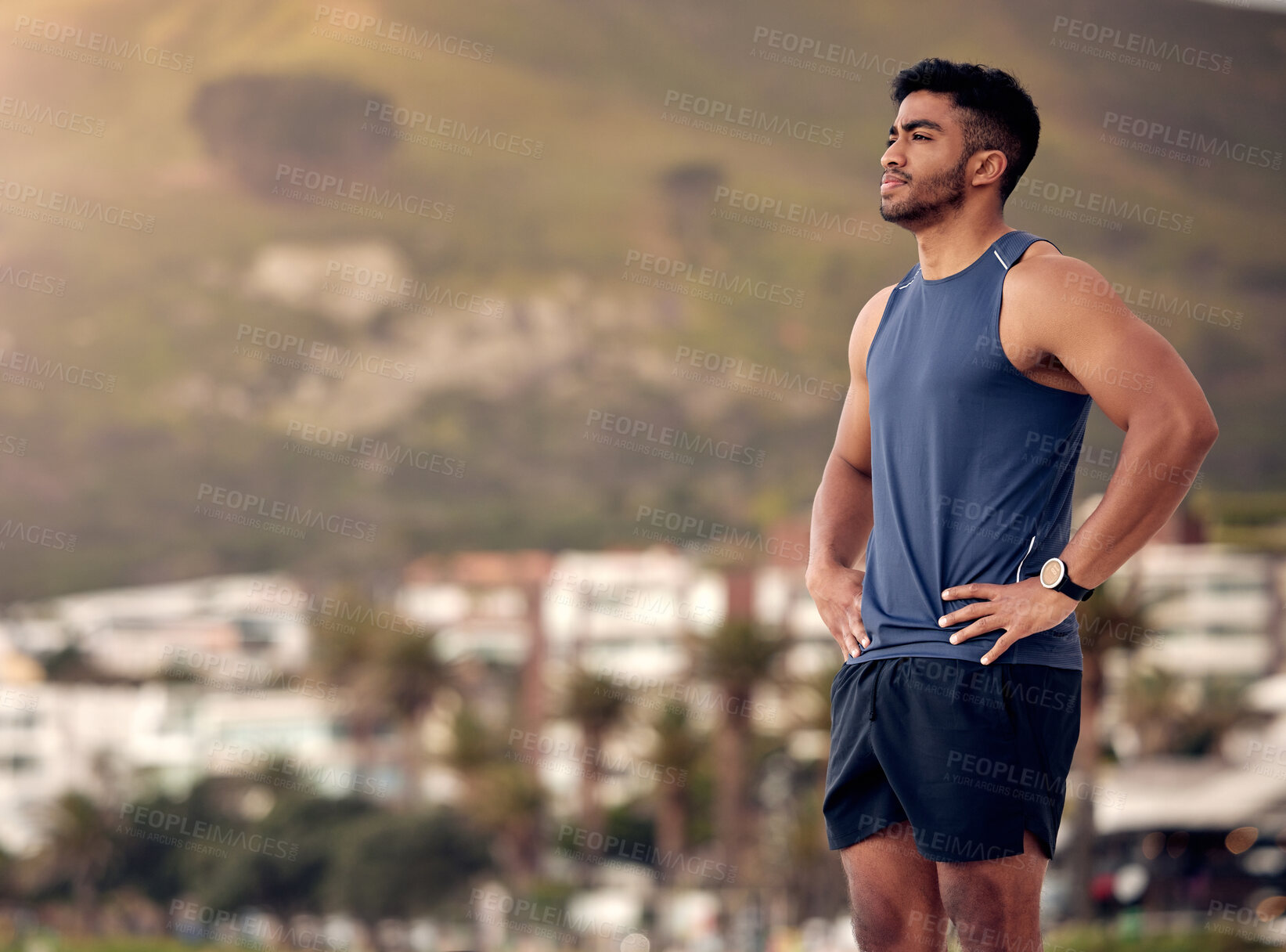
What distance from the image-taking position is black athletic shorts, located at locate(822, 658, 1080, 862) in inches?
99.0

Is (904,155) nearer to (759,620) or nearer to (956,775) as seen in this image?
(956,775)

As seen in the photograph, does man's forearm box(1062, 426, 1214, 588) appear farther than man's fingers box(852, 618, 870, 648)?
No

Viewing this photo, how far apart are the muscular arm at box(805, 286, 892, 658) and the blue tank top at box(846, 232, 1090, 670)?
20cm

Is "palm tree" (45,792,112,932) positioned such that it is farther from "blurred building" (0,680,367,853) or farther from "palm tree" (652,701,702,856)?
"palm tree" (652,701,702,856)

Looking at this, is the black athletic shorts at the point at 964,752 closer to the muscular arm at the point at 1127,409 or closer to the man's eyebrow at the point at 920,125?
the muscular arm at the point at 1127,409

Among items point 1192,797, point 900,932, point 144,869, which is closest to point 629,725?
point 1192,797

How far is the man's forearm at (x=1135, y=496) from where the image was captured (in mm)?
2514

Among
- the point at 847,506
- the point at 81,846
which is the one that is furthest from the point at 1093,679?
the point at 81,846

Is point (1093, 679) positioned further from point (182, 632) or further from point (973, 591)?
point (182, 632)

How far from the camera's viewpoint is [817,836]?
4950 cm

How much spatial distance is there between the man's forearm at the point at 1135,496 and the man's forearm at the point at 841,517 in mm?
653

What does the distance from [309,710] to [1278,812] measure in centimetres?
8689

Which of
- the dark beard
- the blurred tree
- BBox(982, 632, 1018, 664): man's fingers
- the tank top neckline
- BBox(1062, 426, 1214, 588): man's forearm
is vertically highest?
the dark beard

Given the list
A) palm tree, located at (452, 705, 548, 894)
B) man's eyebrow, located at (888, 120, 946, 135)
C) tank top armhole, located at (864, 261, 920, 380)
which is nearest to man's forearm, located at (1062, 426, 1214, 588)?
tank top armhole, located at (864, 261, 920, 380)
